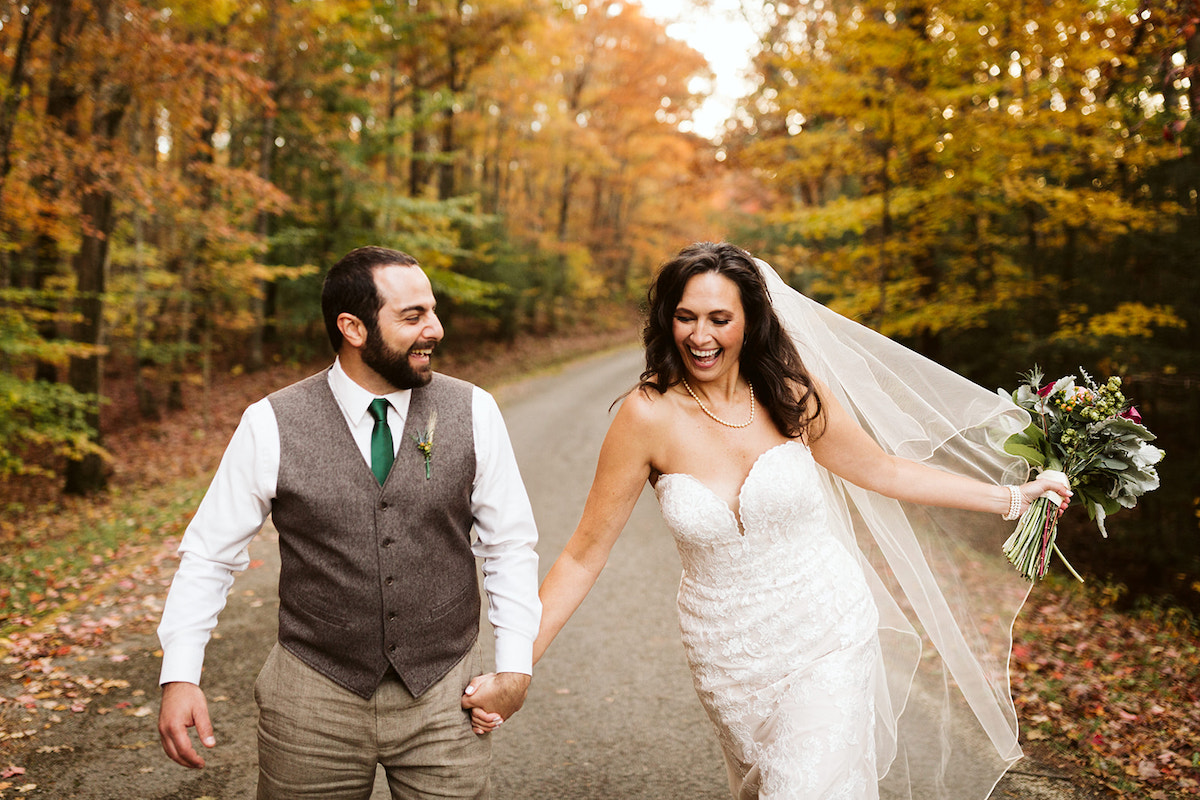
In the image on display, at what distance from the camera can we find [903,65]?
350 inches

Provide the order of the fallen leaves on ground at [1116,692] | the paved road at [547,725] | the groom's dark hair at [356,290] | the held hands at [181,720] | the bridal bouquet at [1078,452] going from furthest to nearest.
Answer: the fallen leaves on ground at [1116,692]
the paved road at [547,725]
the bridal bouquet at [1078,452]
the groom's dark hair at [356,290]
the held hands at [181,720]

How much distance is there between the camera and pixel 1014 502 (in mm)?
3111

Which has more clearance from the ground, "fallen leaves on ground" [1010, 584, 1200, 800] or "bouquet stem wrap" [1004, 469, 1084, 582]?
"bouquet stem wrap" [1004, 469, 1084, 582]

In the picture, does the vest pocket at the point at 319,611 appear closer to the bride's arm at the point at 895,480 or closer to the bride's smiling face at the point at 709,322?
the bride's smiling face at the point at 709,322

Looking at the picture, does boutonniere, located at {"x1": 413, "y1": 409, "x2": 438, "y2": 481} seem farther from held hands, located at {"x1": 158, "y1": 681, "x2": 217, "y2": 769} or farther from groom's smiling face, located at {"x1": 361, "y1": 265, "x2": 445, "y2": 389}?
held hands, located at {"x1": 158, "y1": 681, "x2": 217, "y2": 769}

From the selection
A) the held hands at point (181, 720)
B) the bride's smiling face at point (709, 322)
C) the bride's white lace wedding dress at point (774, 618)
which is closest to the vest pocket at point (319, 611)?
the held hands at point (181, 720)

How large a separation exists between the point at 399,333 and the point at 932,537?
2.53 metres

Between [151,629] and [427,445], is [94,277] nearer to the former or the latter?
[151,629]

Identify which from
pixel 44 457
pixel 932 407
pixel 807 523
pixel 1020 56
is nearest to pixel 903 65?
pixel 1020 56

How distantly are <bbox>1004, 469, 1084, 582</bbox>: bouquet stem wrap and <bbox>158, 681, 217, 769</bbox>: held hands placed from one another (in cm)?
288

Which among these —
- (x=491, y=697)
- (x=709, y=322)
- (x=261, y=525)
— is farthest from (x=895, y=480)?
(x=261, y=525)

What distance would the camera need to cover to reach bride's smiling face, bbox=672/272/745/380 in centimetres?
284

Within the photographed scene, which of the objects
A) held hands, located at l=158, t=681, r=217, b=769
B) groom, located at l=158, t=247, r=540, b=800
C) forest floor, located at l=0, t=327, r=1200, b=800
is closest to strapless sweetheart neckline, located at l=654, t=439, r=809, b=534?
groom, located at l=158, t=247, r=540, b=800

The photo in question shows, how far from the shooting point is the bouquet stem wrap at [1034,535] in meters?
3.11
